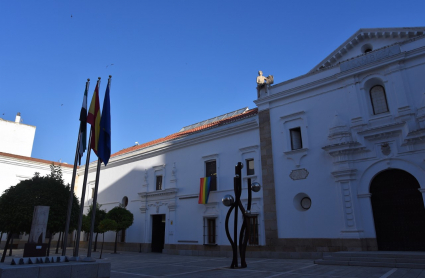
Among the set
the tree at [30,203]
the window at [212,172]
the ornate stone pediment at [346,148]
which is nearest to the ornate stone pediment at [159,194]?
the window at [212,172]

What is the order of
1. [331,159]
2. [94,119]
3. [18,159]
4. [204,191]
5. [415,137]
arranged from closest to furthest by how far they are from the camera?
[94,119] < [415,137] < [331,159] < [204,191] < [18,159]

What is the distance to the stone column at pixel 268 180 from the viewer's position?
15.1 metres

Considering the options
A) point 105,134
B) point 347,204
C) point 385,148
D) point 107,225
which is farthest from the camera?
point 107,225

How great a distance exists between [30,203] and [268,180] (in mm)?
11196

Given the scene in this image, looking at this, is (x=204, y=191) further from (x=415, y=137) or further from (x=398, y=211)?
(x=415, y=137)

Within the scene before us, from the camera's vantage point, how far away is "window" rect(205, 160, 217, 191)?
59.8 ft

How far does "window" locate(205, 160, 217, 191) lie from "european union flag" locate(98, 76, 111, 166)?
8.06 m

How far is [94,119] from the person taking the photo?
37.2ft

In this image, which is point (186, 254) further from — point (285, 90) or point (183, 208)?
point (285, 90)

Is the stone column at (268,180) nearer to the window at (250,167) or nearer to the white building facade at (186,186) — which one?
the white building facade at (186,186)

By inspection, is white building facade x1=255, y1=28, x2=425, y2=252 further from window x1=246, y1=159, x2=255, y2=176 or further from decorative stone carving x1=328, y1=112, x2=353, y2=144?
window x1=246, y1=159, x2=255, y2=176

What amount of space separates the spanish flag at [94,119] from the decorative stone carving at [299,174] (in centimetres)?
922

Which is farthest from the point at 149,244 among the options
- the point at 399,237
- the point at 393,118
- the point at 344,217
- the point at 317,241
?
the point at 393,118

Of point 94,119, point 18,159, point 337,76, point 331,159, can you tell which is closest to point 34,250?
point 94,119
